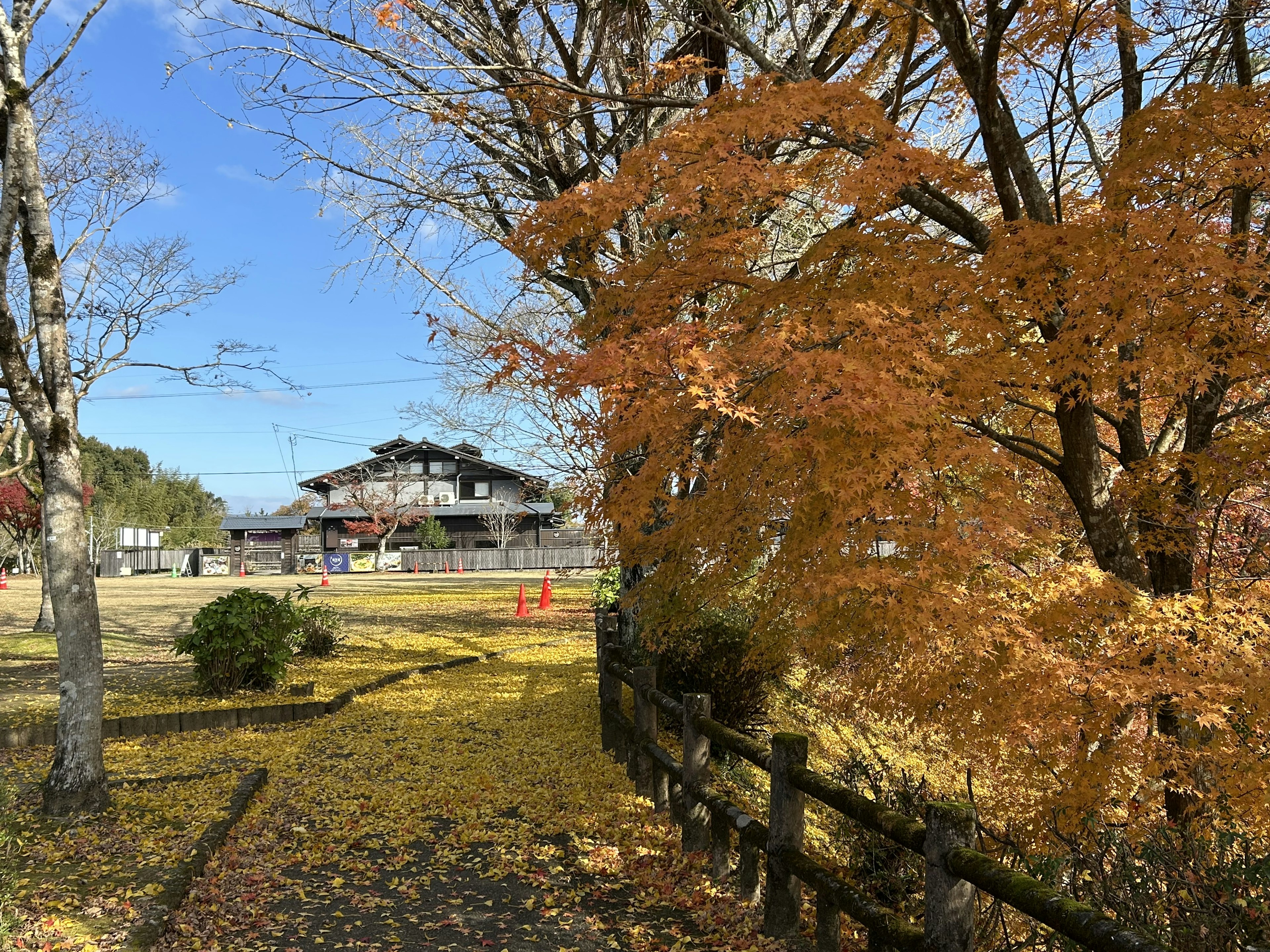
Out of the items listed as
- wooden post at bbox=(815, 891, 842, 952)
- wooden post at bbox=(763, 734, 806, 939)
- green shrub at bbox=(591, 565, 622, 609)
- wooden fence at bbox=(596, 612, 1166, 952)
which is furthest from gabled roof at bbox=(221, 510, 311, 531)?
wooden post at bbox=(815, 891, 842, 952)

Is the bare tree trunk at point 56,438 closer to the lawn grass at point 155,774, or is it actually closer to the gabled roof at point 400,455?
the lawn grass at point 155,774

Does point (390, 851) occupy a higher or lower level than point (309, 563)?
lower

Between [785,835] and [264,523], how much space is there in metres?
69.3

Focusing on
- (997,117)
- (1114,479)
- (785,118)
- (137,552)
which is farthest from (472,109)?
(137,552)

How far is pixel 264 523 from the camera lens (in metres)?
66.9

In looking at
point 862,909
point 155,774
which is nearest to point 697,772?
point 862,909

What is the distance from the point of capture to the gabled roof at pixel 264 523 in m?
65.3

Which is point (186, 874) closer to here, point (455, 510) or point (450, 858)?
point (450, 858)

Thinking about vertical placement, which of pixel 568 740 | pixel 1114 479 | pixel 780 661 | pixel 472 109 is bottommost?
pixel 568 740

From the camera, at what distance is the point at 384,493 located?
56344 mm

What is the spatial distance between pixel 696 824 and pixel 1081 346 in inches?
159

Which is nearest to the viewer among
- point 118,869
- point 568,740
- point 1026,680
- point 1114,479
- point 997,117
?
point 118,869

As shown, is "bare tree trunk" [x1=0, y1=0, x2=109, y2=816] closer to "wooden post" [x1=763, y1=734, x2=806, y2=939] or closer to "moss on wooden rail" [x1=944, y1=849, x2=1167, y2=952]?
"wooden post" [x1=763, y1=734, x2=806, y2=939]

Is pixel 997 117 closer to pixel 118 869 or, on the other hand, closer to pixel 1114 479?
pixel 1114 479
